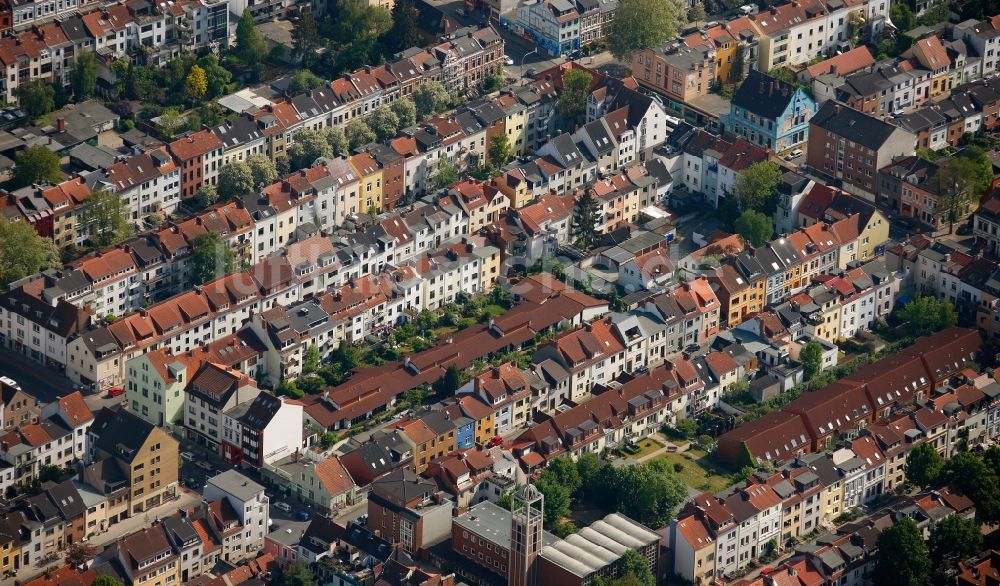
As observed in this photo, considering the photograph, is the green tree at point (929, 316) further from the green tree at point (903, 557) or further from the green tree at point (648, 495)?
the green tree at point (648, 495)

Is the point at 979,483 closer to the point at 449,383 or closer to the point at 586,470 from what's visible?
the point at 586,470

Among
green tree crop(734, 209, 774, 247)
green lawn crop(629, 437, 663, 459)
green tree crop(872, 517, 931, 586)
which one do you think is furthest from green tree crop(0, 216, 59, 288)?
green tree crop(872, 517, 931, 586)

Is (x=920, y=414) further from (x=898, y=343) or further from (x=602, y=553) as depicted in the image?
(x=602, y=553)

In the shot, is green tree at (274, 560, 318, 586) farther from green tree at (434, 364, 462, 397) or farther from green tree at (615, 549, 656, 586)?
green tree at (434, 364, 462, 397)

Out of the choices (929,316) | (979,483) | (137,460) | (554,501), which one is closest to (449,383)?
(554,501)

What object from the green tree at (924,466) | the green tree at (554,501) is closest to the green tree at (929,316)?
the green tree at (924,466)

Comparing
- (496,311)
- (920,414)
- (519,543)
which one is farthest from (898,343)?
(519,543)
